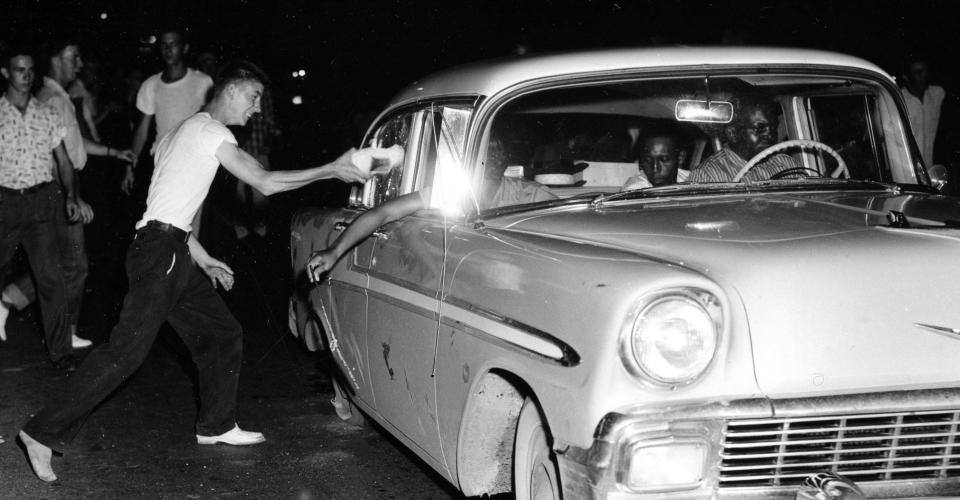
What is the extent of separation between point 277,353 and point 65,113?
2155 mm

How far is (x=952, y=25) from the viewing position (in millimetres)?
13703

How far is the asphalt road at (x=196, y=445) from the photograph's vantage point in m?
4.88

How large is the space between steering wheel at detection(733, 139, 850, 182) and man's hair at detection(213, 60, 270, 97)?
2239 millimetres

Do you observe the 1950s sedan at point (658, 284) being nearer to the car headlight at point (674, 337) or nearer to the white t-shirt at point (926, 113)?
the car headlight at point (674, 337)

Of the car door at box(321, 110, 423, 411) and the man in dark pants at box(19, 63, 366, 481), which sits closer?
the car door at box(321, 110, 423, 411)

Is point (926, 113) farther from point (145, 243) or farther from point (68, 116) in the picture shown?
point (145, 243)

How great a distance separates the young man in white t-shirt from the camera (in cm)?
895

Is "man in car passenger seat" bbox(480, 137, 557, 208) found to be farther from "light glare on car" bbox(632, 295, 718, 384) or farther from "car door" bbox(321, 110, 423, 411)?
"light glare on car" bbox(632, 295, 718, 384)

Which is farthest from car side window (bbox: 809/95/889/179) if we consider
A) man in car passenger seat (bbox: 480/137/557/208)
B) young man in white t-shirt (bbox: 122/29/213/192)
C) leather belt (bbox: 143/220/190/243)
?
young man in white t-shirt (bbox: 122/29/213/192)

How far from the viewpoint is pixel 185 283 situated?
525 cm

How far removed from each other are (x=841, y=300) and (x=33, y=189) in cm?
545

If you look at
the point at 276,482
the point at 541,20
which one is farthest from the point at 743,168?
the point at 541,20

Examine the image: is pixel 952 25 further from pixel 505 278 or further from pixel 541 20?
pixel 505 278

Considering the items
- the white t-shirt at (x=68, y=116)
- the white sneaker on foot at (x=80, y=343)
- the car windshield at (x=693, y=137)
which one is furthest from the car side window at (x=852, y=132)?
the white sneaker on foot at (x=80, y=343)
